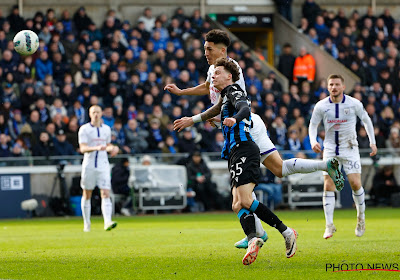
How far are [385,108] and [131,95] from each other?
8013 mm

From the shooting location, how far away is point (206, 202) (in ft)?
67.8

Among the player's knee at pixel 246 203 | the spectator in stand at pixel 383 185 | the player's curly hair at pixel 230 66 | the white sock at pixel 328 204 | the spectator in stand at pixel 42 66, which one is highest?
the spectator in stand at pixel 42 66

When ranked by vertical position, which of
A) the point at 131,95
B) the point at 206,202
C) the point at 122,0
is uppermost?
the point at 122,0

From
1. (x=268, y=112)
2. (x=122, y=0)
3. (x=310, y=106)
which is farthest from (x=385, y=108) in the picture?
(x=122, y=0)


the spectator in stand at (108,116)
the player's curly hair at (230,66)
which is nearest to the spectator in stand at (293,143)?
the spectator in stand at (108,116)

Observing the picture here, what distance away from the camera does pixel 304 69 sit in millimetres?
25234

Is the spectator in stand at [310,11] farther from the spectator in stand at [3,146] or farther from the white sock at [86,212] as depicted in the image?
the white sock at [86,212]

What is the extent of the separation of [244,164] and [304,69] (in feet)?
56.9

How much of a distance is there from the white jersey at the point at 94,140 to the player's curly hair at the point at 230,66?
679 cm

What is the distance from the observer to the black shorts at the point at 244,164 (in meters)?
8.33

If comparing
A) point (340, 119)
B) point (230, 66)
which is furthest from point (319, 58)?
point (230, 66)

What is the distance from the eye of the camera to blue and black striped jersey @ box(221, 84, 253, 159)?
845 centimetres

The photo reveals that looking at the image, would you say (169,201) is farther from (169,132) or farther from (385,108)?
(385,108)

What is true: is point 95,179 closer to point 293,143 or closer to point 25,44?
point 25,44
